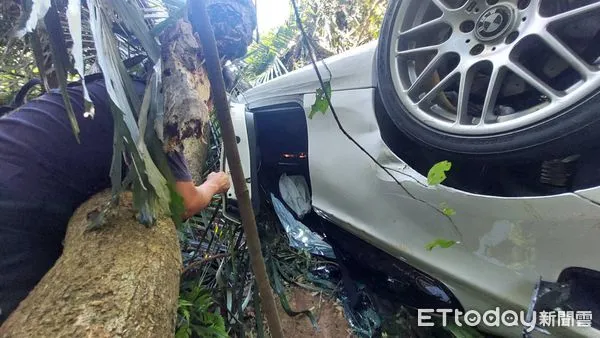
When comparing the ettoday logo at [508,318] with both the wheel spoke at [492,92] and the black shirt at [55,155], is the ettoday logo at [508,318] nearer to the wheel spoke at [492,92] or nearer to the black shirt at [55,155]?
the wheel spoke at [492,92]

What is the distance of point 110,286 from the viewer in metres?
1.06

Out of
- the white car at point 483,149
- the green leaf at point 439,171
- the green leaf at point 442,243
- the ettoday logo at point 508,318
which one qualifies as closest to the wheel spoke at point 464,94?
the white car at point 483,149

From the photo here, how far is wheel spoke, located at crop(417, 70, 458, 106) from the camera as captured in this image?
70.9 inches

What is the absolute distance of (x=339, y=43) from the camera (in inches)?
279

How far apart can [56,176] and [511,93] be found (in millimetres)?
1735

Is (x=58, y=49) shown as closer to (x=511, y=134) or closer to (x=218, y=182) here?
(x=218, y=182)

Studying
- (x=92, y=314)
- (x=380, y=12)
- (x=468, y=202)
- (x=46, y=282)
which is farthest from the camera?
(x=380, y=12)

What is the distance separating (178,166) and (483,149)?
→ 1105 millimetres

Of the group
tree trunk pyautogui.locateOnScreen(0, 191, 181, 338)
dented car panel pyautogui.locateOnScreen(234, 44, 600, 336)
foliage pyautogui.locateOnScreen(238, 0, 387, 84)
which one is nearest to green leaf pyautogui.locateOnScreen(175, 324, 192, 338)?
dented car panel pyautogui.locateOnScreen(234, 44, 600, 336)

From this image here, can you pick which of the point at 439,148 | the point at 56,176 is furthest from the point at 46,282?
the point at 439,148

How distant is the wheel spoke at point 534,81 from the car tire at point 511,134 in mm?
110

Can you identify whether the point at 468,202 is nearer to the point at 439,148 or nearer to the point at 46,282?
the point at 439,148

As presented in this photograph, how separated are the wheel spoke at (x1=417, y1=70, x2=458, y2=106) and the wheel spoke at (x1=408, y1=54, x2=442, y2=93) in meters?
0.06

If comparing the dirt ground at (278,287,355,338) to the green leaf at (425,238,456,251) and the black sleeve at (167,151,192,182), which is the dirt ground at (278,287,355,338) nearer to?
the green leaf at (425,238,456,251)
